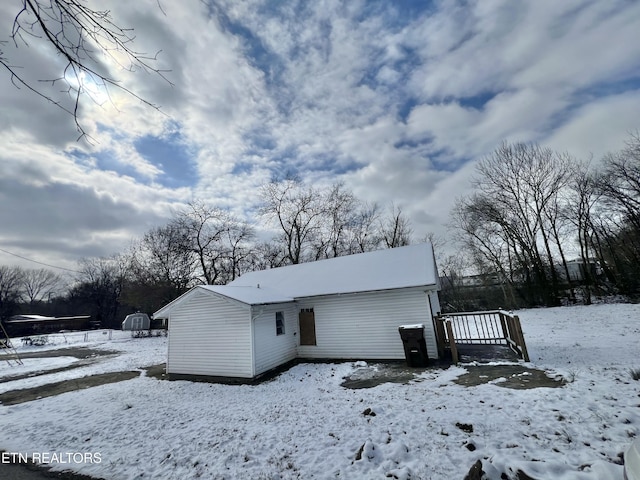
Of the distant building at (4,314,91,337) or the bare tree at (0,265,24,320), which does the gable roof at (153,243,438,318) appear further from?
the bare tree at (0,265,24,320)

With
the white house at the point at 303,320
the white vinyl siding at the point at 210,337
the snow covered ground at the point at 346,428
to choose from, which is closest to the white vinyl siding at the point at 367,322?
the white house at the point at 303,320

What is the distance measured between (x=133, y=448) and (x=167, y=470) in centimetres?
125

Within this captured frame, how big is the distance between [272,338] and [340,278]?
3999 mm

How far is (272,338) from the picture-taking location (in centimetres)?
1004

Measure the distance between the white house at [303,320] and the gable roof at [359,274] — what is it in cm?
5

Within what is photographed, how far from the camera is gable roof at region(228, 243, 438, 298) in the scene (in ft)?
33.6

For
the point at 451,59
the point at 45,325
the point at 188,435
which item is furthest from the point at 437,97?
the point at 45,325

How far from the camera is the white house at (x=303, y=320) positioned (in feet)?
30.2

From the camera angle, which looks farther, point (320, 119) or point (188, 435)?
point (320, 119)

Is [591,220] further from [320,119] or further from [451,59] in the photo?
[320,119]

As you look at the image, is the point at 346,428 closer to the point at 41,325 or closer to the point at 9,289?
the point at 41,325

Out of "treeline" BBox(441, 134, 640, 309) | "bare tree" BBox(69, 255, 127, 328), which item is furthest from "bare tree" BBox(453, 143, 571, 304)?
"bare tree" BBox(69, 255, 127, 328)

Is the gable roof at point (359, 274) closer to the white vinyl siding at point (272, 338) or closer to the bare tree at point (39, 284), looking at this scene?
the white vinyl siding at point (272, 338)

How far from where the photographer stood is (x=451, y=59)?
312 inches
